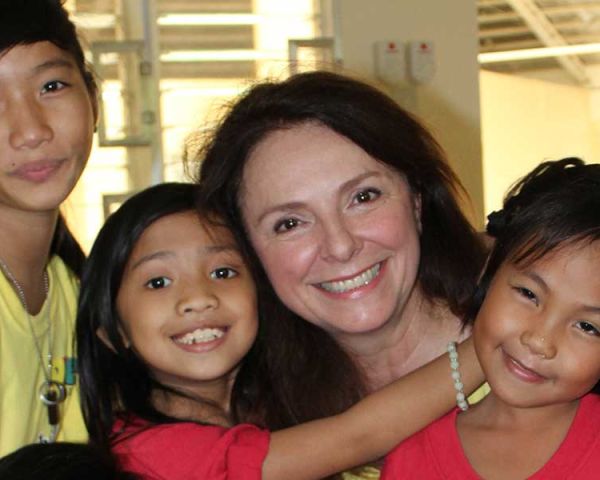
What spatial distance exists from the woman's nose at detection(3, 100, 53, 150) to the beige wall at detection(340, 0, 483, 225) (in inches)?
101

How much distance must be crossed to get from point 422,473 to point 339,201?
446 mm

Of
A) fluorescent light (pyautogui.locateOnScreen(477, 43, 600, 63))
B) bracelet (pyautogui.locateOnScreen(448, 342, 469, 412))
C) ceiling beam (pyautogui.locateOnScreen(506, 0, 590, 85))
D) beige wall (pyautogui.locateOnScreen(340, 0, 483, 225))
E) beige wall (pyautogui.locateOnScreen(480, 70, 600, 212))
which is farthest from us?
fluorescent light (pyautogui.locateOnScreen(477, 43, 600, 63))

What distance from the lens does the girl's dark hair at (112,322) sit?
1.85 m

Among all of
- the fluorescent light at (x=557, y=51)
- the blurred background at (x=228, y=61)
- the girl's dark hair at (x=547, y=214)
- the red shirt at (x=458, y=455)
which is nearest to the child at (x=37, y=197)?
the red shirt at (x=458, y=455)

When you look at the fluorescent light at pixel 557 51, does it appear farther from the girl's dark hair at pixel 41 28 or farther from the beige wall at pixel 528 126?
the girl's dark hair at pixel 41 28

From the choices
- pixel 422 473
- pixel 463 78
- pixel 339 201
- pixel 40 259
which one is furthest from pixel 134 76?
pixel 422 473

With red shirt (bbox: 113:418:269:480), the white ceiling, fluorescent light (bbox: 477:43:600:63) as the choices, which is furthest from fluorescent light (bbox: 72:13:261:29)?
red shirt (bbox: 113:418:269:480)

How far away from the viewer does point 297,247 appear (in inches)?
70.7

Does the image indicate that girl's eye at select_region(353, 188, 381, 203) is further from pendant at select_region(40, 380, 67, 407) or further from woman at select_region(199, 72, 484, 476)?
pendant at select_region(40, 380, 67, 407)

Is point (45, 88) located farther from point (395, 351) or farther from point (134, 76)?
point (134, 76)

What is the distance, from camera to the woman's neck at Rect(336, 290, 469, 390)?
1.90 meters

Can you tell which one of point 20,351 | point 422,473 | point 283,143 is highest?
point 283,143

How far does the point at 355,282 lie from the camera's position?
1.80 m

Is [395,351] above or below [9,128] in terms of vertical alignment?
below
